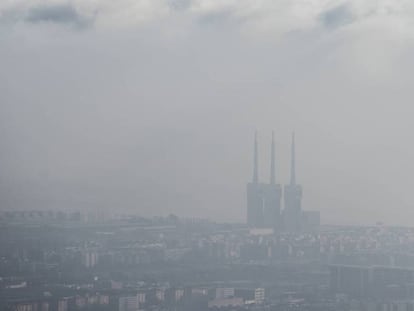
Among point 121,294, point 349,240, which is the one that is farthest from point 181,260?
point 349,240

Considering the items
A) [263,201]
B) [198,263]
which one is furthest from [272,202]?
[198,263]

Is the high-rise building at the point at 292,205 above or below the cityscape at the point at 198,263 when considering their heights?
above

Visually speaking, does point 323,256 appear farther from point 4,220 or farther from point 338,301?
point 4,220

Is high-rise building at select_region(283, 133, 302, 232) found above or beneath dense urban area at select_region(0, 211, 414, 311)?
above

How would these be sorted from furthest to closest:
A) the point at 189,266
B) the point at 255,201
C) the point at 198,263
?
the point at 255,201 → the point at 198,263 → the point at 189,266

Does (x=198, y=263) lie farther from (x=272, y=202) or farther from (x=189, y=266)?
(x=272, y=202)
